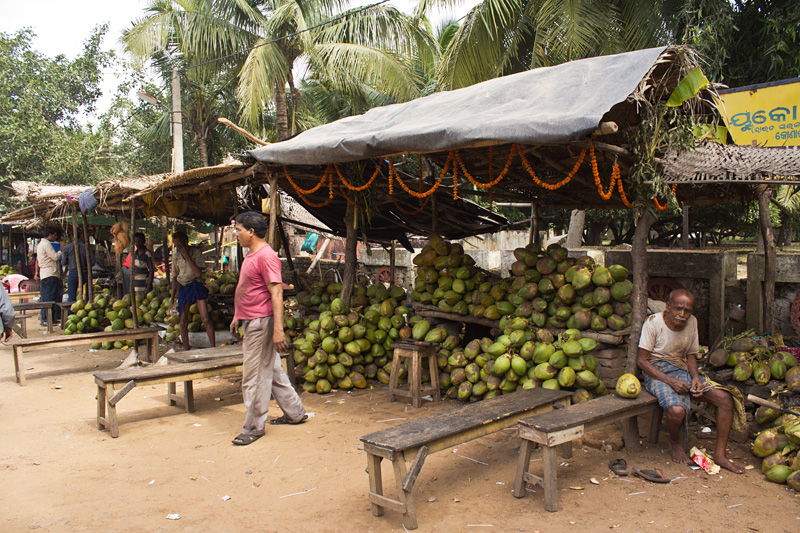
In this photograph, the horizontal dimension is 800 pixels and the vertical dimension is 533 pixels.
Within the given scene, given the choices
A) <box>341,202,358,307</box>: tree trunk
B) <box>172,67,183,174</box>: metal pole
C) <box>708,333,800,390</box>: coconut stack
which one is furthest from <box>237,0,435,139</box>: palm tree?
<box>708,333,800,390</box>: coconut stack

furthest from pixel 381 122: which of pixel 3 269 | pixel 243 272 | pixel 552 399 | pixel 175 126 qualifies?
pixel 3 269

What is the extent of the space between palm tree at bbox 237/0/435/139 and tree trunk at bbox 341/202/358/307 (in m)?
6.75

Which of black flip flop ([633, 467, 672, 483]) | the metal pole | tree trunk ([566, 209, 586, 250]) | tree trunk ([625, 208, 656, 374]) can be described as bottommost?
black flip flop ([633, 467, 672, 483])

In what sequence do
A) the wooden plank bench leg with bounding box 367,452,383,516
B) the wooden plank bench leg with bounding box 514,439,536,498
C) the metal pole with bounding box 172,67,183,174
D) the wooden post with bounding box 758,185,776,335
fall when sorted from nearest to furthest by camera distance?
the wooden plank bench leg with bounding box 367,452,383,516 < the wooden plank bench leg with bounding box 514,439,536,498 < the wooden post with bounding box 758,185,776,335 < the metal pole with bounding box 172,67,183,174

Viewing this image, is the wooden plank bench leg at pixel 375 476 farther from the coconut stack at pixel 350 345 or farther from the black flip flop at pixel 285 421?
the coconut stack at pixel 350 345

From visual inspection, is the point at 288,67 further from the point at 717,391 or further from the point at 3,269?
the point at 717,391

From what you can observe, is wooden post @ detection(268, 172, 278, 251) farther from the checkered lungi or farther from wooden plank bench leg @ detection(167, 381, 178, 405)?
the checkered lungi

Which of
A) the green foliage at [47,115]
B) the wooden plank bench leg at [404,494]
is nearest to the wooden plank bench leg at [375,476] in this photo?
the wooden plank bench leg at [404,494]

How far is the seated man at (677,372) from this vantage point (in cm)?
383

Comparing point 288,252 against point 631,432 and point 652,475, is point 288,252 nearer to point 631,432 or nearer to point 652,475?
point 631,432

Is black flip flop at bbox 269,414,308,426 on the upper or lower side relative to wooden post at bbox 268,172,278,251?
lower

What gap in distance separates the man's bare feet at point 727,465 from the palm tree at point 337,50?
37.2ft

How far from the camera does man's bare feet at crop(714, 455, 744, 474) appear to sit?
374 centimetres

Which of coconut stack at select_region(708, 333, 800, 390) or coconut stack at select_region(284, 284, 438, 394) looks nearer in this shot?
coconut stack at select_region(708, 333, 800, 390)
